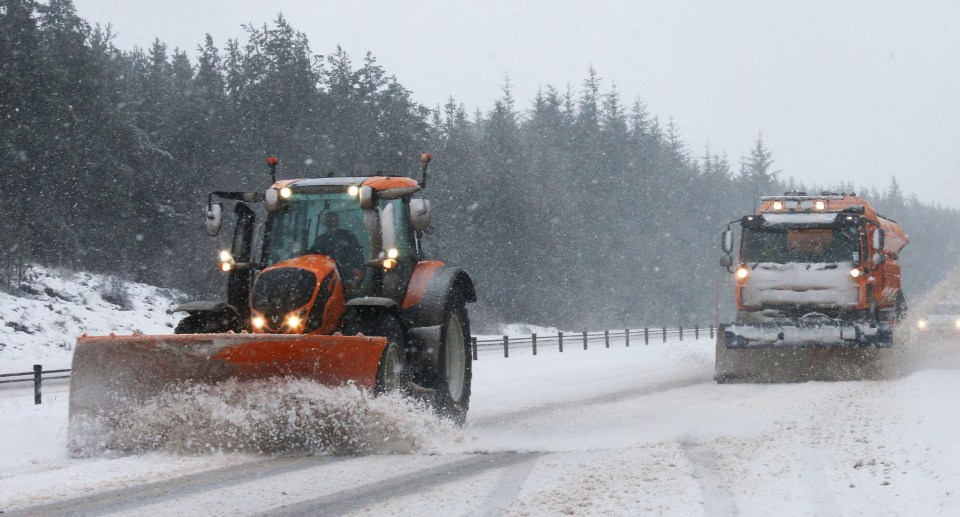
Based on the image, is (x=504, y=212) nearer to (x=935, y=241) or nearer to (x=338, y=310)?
(x=338, y=310)

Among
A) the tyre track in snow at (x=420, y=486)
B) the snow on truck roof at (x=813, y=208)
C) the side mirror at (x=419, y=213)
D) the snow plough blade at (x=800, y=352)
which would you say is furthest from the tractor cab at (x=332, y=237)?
the snow on truck roof at (x=813, y=208)

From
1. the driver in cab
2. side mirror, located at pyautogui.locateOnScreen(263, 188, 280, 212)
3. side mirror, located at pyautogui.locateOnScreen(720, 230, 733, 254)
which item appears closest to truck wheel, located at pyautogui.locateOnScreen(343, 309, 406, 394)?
the driver in cab

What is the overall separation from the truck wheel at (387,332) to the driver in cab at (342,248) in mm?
456

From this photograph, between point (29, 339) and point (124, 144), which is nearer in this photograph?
point (29, 339)

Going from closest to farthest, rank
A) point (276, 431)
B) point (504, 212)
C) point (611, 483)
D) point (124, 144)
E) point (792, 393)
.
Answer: point (611, 483) → point (276, 431) → point (792, 393) → point (124, 144) → point (504, 212)

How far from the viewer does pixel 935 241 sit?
6053 inches

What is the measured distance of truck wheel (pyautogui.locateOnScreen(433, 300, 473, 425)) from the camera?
10.8 meters

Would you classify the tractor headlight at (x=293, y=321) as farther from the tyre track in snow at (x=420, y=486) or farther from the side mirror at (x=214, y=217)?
the tyre track in snow at (x=420, y=486)

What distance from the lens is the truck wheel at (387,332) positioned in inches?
382

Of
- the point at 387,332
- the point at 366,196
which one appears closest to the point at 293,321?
the point at 387,332

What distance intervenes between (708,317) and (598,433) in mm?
81995

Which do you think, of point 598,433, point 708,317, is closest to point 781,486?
point 598,433

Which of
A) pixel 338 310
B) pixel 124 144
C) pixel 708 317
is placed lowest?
pixel 708 317

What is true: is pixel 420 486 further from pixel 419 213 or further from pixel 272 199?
pixel 272 199
